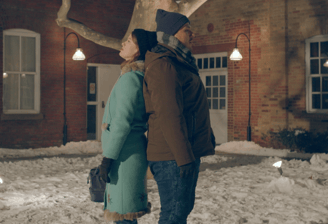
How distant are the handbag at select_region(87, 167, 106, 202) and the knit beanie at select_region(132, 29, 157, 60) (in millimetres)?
923

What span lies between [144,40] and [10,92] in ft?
Answer: 31.5

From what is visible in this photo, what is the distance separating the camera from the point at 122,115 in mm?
2891

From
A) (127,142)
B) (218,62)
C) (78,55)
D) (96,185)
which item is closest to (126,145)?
(127,142)

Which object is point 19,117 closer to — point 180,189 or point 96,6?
point 96,6

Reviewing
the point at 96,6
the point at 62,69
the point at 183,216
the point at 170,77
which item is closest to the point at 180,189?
the point at 183,216

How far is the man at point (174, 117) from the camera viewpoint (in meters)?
2.76

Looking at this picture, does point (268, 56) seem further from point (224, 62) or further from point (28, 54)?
point (28, 54)

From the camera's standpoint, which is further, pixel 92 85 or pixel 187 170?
pixel 92 85

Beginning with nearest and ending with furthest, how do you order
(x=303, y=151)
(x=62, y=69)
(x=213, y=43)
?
(x=303, y=151) < (x=62, y=69) < (x=213, y=43)

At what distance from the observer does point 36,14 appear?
1195cm

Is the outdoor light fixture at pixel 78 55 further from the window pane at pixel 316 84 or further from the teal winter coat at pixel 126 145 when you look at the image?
the teal winter coat at pixel 126 145

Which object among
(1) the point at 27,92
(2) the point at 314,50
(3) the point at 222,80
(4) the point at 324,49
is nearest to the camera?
(4) the point at 324,49

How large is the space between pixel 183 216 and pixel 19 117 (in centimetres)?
971

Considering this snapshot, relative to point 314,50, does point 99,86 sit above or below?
below
